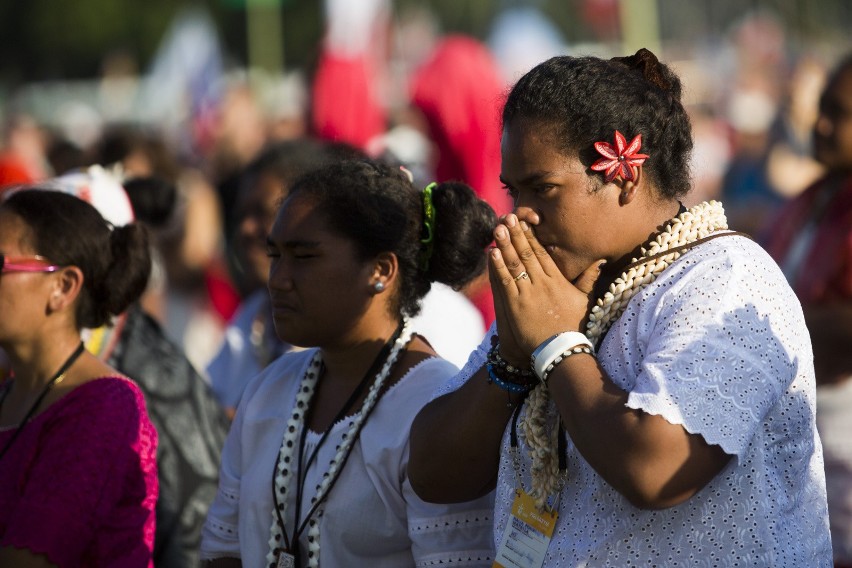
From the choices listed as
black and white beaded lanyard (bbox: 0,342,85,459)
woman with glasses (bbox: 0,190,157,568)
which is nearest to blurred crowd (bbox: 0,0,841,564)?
woman with glasses (bbox: 0,190,157,568)

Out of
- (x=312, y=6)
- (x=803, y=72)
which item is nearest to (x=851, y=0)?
(x=312, y=6)

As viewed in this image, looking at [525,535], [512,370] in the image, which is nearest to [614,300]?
[512,370]

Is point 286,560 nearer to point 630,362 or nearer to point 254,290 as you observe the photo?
point 630,362

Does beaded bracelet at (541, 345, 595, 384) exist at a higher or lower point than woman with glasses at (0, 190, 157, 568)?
higher

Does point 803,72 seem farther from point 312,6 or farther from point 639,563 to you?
point 312,6

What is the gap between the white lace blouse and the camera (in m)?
3.19

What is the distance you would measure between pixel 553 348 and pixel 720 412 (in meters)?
0.36

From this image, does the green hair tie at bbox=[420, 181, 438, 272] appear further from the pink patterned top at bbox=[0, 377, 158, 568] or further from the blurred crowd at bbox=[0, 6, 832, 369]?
the pink patterned top at bbox=[0, 377, 158, 568]

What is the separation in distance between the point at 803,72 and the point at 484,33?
3481 centimetres

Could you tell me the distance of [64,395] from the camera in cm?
364

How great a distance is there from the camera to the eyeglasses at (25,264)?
12.3 feet

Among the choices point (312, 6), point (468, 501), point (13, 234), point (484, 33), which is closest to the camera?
point (468, 501)

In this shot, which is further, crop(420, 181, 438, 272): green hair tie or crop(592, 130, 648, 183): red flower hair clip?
crop(420, 181, 438, 272): green hair tie

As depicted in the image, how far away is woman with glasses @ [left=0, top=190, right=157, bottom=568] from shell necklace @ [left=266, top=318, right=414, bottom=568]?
458 mm
